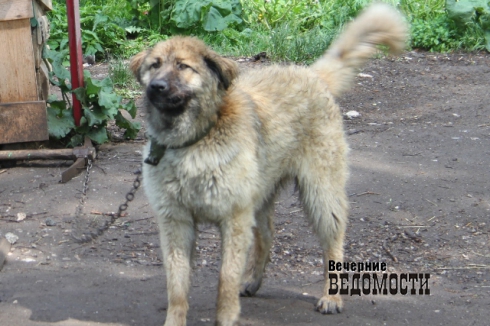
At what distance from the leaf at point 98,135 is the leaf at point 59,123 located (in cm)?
19

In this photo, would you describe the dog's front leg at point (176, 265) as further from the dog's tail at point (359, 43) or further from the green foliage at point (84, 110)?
the green foliage at point (84, 110)

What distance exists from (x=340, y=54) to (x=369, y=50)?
20 centimetres

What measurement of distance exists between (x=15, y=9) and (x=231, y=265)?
362 cm

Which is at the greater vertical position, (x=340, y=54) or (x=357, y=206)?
(x=340, y=54)

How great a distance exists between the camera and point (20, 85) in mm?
6625

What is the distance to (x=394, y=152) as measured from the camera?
23.1 feet

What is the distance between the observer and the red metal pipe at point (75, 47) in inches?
253

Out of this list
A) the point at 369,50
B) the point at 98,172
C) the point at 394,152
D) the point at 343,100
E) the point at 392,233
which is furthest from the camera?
the point at 343,100

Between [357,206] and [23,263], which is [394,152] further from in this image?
[23,263]

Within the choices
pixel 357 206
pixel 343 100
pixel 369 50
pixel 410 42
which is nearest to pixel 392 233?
pixel 357 206

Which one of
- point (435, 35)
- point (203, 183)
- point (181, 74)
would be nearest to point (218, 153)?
point (203, 183)

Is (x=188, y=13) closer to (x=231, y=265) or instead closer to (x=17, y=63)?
(x=17, y=63)

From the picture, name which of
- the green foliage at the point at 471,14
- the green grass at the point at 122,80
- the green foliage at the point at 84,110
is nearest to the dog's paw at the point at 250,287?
the green foliage at the point at 84,110

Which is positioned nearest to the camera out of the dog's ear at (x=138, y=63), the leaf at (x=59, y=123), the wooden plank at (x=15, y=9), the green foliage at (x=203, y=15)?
the dog's ear at (x=138, y=63)
